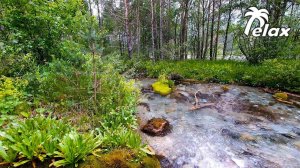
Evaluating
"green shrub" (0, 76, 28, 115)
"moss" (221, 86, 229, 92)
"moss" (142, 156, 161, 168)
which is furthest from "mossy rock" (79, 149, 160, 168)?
"moss" (221, 86, 229, 92)

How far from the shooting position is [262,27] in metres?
10.8

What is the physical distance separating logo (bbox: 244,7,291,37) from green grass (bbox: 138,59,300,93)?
1810mm

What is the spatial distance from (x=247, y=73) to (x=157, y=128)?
715 cm

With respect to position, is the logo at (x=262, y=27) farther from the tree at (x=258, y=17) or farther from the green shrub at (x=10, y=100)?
the green shrub at (x=10, y=100)

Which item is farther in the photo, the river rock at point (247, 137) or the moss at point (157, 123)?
the moss at point (157, 123)

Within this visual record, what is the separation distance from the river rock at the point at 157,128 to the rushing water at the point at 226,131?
0.18m

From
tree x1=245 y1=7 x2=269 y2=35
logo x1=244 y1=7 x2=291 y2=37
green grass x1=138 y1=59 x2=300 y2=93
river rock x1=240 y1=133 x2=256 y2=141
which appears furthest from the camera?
tree x1=245 y1=7 x2=269 y2=35

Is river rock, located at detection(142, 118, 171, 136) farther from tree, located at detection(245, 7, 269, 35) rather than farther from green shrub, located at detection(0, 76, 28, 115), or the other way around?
tree, located at detection(245, 7, 269, 35)

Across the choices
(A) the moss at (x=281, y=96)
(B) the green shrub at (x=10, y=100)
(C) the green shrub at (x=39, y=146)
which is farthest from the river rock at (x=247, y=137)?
(B) the green shrub at (x=10, y=100)

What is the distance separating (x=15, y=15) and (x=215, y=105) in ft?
23.5

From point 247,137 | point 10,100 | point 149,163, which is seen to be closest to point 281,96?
point 247,137

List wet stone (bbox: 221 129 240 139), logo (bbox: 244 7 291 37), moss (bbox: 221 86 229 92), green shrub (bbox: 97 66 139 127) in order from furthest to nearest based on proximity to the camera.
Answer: logo (bbox: 244 7 291 37)
moss (bbox: 221 86 229 92)
wet stone (bbox: 221 129 240 139)
green shrub (bbox: 97 66 139 127)

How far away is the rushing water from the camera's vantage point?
405 centimetres

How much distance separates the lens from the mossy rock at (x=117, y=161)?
3.00m
